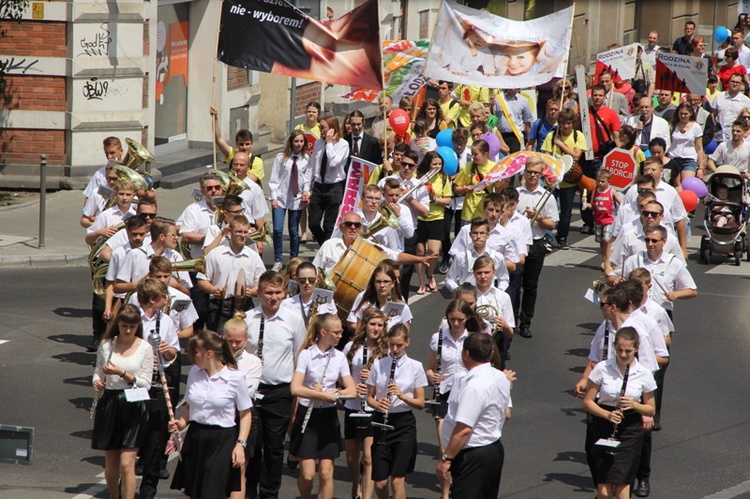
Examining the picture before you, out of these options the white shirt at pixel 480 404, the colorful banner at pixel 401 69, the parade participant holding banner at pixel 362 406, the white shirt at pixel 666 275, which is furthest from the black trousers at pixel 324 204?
the white shirt at pixel 480 404

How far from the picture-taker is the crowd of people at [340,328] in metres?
8.51

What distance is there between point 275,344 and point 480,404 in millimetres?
Answer: 1983

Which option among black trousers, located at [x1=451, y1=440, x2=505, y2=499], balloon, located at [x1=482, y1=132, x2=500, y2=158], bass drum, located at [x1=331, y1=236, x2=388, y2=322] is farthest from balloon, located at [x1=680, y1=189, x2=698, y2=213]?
black trousers, located at [x1=451, y1=440, x2=505, y2=499]

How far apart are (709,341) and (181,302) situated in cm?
629

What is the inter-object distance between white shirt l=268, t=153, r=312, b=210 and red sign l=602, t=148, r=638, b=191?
4095 millimetres

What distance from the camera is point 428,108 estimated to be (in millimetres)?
18391

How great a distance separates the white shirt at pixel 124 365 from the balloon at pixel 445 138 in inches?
346

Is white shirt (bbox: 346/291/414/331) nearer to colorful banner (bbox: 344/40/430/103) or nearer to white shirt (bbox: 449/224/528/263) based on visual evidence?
white shirt (bbox: 449/224/528/263)

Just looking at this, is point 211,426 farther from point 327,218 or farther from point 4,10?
point 4,10

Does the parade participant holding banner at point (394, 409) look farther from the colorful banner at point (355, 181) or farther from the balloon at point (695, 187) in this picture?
the balloon at point (695, 187)

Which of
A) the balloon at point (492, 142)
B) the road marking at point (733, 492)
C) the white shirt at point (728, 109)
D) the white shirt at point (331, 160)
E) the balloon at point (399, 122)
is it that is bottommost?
the road marking at point (733, 492)

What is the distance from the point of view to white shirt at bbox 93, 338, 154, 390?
351 inches

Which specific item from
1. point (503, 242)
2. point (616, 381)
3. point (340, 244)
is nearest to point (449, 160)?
point (503, 242)

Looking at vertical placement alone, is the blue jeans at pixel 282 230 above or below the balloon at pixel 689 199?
below
